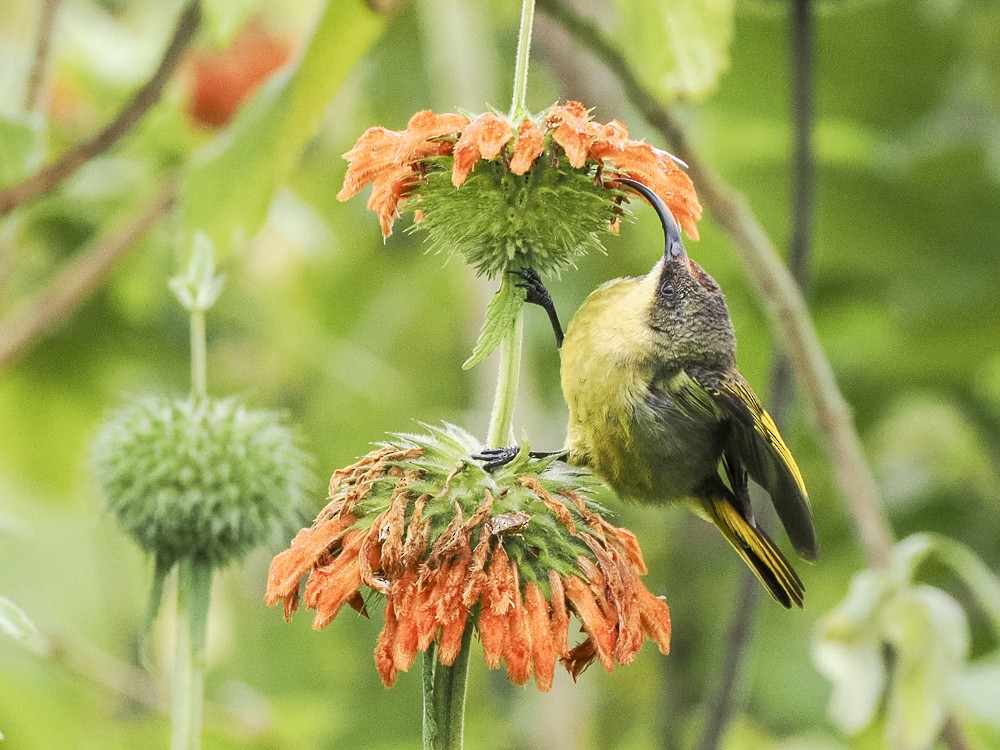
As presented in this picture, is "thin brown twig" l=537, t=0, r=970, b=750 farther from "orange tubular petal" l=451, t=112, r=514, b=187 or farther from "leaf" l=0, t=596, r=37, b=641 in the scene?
"leaf" l=0, t=596, r=37, b=641

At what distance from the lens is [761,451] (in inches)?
37.3

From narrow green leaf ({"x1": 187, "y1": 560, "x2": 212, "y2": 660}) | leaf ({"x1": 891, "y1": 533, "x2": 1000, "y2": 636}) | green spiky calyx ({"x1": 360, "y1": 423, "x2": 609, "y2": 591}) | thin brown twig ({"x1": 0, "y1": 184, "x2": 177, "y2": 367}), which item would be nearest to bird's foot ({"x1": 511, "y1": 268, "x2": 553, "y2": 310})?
green spiky calyx ({"x1": 360, "y1": 423, "x2": 609, "y2": 591})

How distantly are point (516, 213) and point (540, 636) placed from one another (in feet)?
0.84

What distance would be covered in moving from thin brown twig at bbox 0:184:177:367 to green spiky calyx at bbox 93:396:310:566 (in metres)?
0.35

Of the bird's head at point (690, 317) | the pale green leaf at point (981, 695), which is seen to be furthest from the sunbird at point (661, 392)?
the pale green leaf at point (981, 695)

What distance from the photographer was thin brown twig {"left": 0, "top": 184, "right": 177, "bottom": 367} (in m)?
1.35

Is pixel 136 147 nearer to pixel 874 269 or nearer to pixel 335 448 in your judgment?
pixel 335 448

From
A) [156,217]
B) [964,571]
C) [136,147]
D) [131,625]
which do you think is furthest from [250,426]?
[131,625]

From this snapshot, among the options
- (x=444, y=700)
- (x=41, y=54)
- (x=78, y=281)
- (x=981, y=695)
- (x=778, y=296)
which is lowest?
(x=444, y=700)

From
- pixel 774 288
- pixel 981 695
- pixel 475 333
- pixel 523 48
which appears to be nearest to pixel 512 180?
pixel 523 48

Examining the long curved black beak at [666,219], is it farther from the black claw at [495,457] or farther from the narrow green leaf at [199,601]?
the narrow green leaf at [199,601]

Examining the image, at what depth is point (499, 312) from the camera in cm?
69

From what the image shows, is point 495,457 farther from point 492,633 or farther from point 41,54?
point 41,54

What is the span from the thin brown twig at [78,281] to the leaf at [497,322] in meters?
0.81
